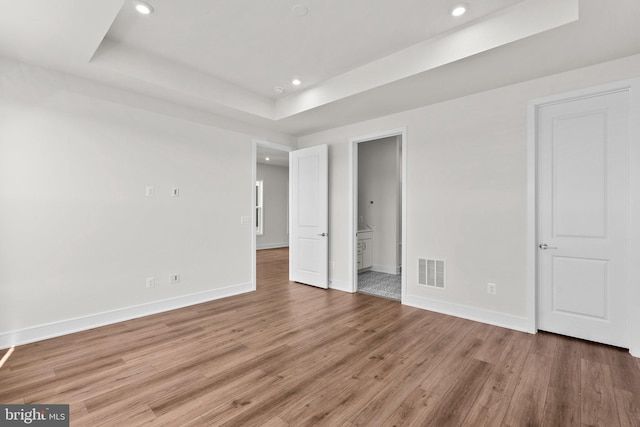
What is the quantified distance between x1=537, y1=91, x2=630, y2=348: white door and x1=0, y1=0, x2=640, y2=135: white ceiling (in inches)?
21.2

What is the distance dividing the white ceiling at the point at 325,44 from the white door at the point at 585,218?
539 millimetres

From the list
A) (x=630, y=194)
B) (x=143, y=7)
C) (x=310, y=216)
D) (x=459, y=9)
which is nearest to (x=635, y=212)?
(x=630, y=194)

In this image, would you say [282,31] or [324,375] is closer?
[324,375]

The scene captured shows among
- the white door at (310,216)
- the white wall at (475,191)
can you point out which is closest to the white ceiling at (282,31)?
the white wall at (475,191)

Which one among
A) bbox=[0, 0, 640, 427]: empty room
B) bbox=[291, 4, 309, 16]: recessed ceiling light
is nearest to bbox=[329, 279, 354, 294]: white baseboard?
bbox=[0, 0, 640, 427]: empty room

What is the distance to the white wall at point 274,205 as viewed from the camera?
10.0 m

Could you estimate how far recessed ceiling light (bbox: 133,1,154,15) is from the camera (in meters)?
2.37

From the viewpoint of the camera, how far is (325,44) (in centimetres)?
295

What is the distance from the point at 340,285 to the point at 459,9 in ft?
12.5

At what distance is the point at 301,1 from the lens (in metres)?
2.36

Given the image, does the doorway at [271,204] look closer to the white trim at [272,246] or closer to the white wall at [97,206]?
the white trim at [272,246]

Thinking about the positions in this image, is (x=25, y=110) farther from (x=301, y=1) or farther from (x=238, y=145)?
(x=301, y=1)

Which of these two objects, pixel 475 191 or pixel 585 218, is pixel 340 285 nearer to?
pixel 475 191

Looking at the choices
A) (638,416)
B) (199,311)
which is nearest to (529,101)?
(638,416)
